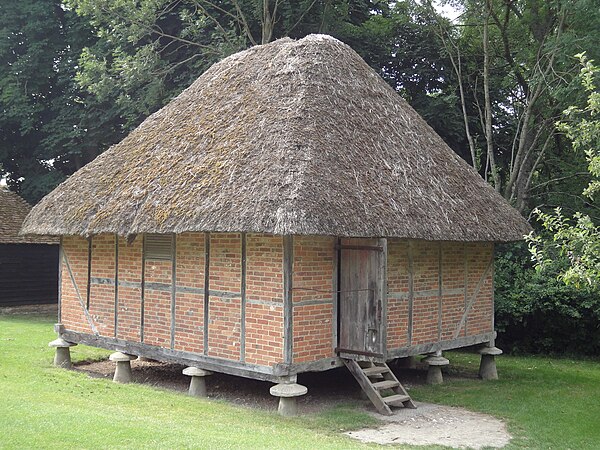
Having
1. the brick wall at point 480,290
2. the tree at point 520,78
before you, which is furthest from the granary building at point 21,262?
the brick wall at point 480,290

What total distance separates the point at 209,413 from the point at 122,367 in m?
3.36

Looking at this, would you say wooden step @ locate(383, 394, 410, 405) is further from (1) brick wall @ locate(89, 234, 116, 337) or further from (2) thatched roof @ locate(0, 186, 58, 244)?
(2) thatched roof @ locate(0, 186, 58, 244)

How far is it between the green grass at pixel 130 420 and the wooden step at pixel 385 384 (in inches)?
19.9

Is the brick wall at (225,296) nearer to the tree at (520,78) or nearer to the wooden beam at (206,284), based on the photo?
the wooden beam at (206,284)

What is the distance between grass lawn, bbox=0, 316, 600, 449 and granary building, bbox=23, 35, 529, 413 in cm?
67

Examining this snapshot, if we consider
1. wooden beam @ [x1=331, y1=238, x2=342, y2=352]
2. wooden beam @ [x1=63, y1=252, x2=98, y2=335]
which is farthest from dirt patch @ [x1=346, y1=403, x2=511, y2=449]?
wooden beam @ [x1=63, y1=252, x2=98, y2=335]

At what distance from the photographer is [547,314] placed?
52.4ft

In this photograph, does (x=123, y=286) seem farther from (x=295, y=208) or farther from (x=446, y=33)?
(x=446, y=33)

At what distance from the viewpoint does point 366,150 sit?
10656 millimetres

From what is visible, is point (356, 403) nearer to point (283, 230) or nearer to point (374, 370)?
point (374, 370)

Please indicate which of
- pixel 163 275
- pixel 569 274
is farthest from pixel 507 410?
pixel 163 275

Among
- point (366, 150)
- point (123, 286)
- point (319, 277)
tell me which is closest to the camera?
point (319, 277)

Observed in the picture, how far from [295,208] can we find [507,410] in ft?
15.3

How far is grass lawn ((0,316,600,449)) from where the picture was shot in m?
7.39
